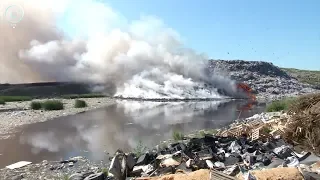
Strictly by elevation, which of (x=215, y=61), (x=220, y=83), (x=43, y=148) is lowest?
(x=43, y=148)

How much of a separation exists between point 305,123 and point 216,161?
12.4 ft

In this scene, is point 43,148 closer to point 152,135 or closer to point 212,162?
point 152,135

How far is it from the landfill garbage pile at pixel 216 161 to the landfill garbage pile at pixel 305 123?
2.26 feet

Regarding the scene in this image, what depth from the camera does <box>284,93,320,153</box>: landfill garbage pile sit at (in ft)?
34.9

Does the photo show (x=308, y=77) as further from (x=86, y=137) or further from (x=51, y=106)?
(x=86, y=137)

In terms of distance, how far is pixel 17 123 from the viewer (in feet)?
75.2

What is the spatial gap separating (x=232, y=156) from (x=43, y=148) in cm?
889

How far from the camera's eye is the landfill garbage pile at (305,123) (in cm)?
1065

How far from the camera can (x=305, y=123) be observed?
11.4 m

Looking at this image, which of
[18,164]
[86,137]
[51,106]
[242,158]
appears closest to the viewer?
[242,158]

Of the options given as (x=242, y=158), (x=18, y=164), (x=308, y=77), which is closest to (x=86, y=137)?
(x=18, y=164)

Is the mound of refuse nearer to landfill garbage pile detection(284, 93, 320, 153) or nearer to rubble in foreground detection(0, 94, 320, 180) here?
landfill garbage pile detection(284, 93, 320, 153)

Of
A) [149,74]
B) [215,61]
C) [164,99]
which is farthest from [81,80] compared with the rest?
[215,61]

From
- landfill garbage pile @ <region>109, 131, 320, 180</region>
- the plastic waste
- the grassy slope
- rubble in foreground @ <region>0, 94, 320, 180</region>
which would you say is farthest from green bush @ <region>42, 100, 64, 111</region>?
the grassy slope
